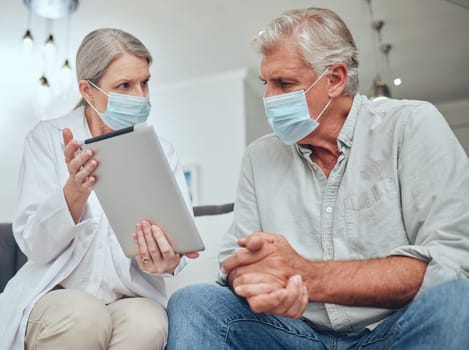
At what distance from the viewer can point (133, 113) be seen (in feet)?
4.25

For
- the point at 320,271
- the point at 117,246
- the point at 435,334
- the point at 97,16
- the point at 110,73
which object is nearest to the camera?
the point at 435,334

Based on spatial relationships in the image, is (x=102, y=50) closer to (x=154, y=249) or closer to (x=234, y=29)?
(x=154, y=249)

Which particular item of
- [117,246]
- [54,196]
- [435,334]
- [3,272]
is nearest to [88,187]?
[54,196]

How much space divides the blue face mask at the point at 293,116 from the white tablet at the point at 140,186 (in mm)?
341

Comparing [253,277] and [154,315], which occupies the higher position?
[253,277]

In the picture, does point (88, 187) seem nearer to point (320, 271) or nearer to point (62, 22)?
point (320, 271)

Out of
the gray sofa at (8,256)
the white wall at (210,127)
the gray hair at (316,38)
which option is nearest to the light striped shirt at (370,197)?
the gray hair at (316,38)

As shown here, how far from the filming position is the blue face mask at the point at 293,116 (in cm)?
107

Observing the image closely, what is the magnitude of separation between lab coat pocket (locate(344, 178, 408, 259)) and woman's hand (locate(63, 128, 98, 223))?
1.84ft

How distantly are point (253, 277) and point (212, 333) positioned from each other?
0.58 feet

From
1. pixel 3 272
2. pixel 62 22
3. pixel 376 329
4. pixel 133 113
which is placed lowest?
pixel 3 272

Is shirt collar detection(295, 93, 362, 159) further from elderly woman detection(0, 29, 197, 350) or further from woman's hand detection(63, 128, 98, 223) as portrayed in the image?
woman's hand detection(63, 128, 98, 223)

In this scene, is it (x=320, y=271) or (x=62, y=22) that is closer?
(x=320, y=271)

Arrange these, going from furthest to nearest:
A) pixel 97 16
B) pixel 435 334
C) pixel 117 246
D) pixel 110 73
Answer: pixel 97 16, pixel 110 73, pixel 117 246, pixel 435 334
